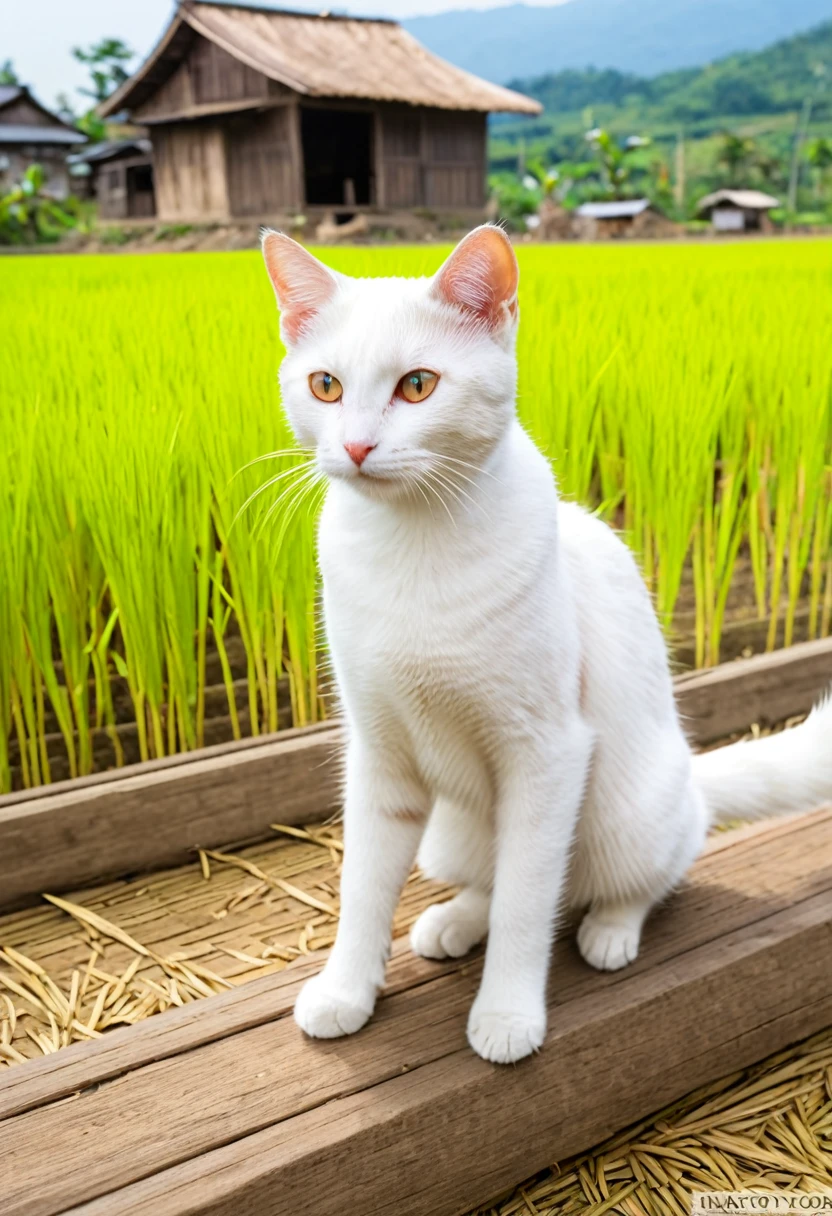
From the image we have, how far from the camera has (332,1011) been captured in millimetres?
1027

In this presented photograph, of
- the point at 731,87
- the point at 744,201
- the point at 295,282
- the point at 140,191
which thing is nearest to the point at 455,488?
the point at 295,282

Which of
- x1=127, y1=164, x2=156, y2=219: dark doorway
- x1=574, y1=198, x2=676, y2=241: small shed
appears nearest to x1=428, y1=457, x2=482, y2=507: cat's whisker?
x1=574, y1=198, x2=676, y2=241: small shed

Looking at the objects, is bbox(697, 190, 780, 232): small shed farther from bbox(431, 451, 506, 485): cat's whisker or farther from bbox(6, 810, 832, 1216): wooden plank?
bbox(431, 451, 506, 485): cat's whisker

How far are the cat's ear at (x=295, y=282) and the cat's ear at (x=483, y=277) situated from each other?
110 mm

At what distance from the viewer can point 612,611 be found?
111 cm

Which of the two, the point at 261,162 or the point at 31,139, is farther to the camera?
the point at 31,139

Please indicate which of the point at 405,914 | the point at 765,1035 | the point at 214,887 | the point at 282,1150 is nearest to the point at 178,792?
the point at 214,887

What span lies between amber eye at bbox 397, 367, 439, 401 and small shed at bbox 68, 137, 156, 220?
21235mm

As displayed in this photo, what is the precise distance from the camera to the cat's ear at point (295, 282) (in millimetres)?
922

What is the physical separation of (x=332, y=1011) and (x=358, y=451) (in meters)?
0.55

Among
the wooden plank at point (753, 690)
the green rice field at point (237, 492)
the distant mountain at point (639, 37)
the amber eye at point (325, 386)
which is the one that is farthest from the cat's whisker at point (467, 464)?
the distant mountain at point (639, 37)

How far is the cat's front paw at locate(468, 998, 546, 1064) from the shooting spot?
999 millimetres

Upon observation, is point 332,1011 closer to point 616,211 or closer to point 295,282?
point 295,282

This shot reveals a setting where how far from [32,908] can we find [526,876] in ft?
2.62
